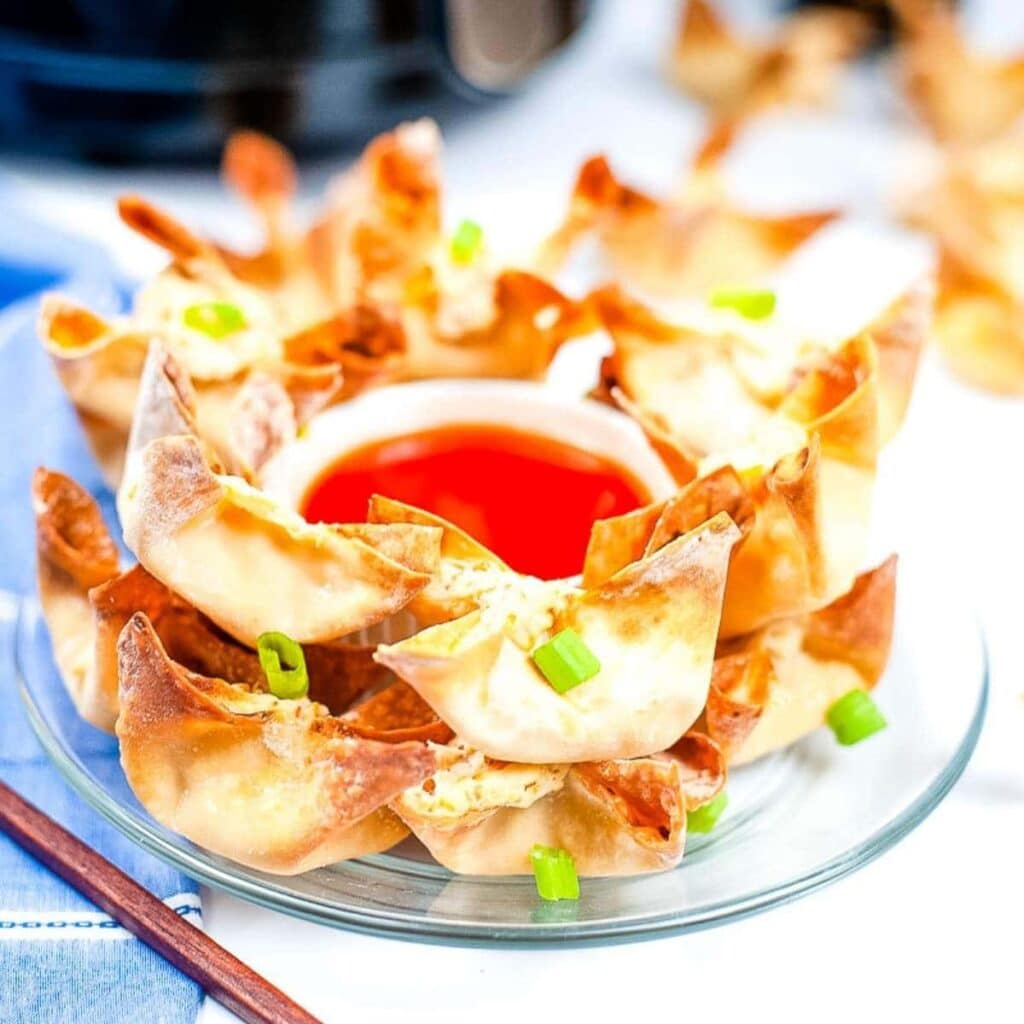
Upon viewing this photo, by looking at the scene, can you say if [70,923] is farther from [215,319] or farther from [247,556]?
[215,319]

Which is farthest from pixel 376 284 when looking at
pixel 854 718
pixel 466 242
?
pixel 854 718

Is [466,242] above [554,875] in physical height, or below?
above

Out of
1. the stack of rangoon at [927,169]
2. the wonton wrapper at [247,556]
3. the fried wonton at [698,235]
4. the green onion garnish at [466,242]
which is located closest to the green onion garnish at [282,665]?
the wonton wrapper at [247,556]

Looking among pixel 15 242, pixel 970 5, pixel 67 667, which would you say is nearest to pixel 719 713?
pixel 67 667

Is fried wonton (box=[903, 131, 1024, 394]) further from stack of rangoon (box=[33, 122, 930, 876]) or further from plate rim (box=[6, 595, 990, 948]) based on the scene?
plate rim (box=[6, 595, 990, 948])

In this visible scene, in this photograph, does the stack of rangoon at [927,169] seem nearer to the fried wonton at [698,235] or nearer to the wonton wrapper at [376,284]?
the fried wonton at [698,235]

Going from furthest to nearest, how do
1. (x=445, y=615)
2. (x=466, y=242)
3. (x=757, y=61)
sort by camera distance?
1. (x=757, y=61)
2. (x=466, y=242)
3. (x=445, y=615)

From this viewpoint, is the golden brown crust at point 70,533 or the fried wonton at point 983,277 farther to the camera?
the fried wonton at point 983,277
